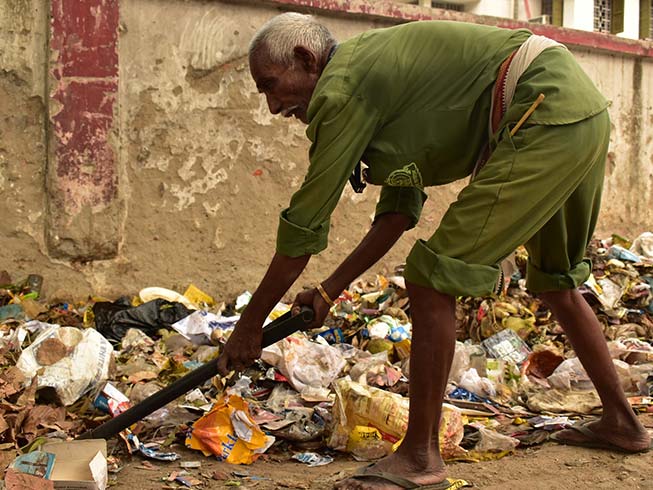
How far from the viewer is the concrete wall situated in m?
4.92

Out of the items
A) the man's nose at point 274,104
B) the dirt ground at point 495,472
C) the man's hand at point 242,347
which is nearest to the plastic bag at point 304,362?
the dirt ground at point 495,472

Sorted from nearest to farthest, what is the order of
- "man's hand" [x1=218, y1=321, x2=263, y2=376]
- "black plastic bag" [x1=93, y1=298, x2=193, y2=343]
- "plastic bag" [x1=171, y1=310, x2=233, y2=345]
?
"man's hand" [x1=218, y1=321, x2=263, y2=376] < "plastic bag" [x1=171, y1=310, x2=233, y2=345] < "black plastic bag" [x1=93, y1=298, x2=193, y2=343]

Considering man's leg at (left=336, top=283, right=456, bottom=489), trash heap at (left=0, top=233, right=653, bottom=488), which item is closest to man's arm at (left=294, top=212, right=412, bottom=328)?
man's leg at (left=336, top=283, right=456, bottom=489)

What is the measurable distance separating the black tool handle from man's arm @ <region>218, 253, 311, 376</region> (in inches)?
2.8

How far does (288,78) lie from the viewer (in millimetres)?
2570

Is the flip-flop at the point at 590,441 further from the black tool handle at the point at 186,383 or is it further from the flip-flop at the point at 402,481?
the black tool handle at the point at 186,383

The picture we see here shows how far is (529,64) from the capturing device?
8.36 feet

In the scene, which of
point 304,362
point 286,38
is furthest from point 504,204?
point 304,362

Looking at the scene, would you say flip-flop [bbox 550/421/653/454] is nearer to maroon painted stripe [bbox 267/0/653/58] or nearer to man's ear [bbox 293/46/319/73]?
man's ear [bbox 293/46/319/73]

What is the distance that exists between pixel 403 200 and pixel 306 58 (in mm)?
652

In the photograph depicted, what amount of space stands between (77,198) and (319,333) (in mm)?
1694

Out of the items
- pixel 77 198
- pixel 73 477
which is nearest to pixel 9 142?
pixel 77 198

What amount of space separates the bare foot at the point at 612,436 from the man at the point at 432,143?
735 millimetres

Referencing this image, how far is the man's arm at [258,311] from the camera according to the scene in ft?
8.43
